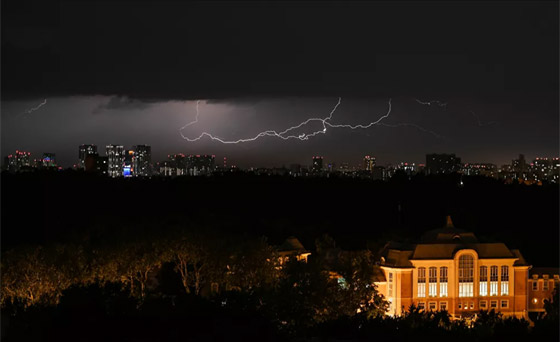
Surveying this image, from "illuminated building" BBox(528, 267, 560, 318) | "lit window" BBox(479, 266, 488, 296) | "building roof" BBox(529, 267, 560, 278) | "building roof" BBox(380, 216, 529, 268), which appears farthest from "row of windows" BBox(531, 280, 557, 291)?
"lit window" BBox(479, 266, 488, 296)

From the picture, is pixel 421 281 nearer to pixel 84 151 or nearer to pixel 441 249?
pixel 441 249

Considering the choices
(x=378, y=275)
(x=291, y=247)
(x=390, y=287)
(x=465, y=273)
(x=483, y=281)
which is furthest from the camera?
(x=291, y=247)

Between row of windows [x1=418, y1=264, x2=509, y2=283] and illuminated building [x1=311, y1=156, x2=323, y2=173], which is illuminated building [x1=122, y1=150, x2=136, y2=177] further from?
row of windows [x1=418, y1=264, x2=509, y2=283]

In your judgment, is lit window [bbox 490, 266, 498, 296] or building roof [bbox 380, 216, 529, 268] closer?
building roof [bbox 380, 216, 529, 268]

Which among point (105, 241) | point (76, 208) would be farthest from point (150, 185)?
point (105, 241)

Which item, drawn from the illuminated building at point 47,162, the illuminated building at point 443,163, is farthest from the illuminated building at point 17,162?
the illuminated building at point 443,163

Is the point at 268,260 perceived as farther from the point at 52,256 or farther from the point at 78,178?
the point at 78,178

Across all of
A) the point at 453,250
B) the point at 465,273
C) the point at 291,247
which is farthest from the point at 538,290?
the point at 291,247
